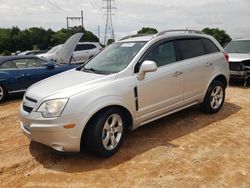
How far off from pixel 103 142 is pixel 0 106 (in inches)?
192

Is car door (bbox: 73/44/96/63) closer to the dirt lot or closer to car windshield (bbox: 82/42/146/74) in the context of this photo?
the dirt lot

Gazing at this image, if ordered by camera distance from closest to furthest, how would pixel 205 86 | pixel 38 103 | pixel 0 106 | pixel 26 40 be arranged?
pixel 38 103
pixel 205 86
pixel 0 106
pixel 26 40

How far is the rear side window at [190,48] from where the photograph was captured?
543 cm

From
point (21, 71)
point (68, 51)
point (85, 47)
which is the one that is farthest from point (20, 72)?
point (85, 47)

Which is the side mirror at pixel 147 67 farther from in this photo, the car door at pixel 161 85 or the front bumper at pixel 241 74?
the front bumper at pixel 241 74

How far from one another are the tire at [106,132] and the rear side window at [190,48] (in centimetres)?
194

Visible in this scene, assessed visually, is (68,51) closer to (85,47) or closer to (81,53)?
(81,53)

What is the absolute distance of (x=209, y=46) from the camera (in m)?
6.07

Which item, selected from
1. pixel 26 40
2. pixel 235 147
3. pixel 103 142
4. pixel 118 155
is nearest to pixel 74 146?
pixel 103 142

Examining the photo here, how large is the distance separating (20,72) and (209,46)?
5388 mm

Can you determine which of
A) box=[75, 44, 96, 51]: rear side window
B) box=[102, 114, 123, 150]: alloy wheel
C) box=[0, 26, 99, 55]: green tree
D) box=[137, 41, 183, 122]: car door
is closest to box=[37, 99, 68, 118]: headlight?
box=[102, 114, 123, 150]: alloy wheel

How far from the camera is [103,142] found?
13.3 ft

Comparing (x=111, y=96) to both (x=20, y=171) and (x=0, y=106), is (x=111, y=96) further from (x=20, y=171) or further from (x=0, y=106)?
(x=0, y=106)

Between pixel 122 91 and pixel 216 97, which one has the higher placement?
pixel 122 91
